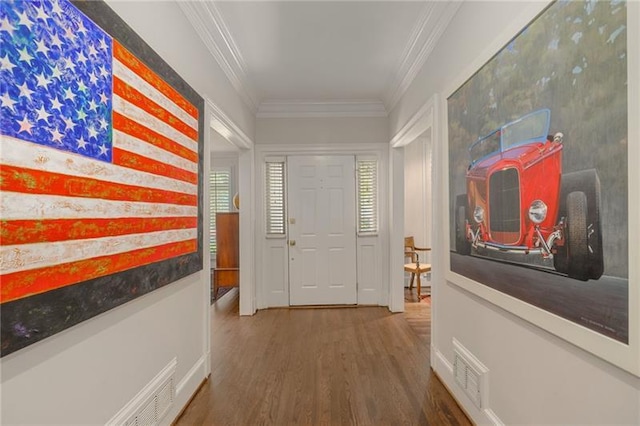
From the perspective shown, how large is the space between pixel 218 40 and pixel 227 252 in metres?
3.25

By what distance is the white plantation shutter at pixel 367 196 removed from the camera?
13.4 ft

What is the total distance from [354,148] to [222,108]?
1.86 metres

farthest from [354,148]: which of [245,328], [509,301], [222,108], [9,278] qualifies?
[9,278]

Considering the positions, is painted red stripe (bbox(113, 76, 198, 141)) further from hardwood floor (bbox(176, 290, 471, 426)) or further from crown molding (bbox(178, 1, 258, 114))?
hardwood floor (bbox(176, 290, 471, 426))

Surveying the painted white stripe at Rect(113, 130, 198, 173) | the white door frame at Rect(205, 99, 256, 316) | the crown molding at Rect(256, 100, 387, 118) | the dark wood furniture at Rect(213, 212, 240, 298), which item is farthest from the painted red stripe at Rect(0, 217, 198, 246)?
the dark wood furniture at Rect(213, 212, 240, 298)

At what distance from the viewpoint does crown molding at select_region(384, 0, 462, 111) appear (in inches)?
80.7

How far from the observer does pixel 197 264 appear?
2.09m

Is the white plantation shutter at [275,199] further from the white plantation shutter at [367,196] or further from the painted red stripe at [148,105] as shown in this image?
the painted red stripe at [148,105]

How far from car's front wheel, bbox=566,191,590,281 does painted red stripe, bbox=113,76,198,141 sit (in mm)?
1817

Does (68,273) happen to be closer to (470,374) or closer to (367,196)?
(470,374)

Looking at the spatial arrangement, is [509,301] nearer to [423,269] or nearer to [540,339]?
[540,339]

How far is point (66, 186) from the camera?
1.05m

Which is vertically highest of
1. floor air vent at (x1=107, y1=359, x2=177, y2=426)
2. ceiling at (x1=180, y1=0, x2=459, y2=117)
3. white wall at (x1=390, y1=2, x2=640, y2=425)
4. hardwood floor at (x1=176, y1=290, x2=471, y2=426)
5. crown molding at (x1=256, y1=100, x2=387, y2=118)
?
ceiling at (x1=180, y1=0, x2=459, y2=117)

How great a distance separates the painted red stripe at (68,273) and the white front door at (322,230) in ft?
8.21
